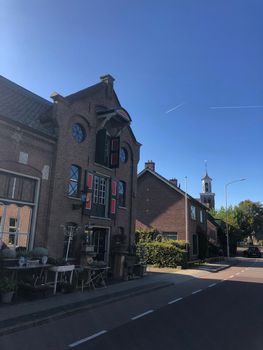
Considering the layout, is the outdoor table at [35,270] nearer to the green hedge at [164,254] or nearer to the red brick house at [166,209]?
the green hedge at [164,254]

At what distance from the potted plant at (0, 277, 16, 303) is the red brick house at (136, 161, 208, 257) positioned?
23.9 meters

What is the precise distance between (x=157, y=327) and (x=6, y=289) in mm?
4799

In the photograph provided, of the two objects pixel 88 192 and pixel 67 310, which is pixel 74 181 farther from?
pixel 67 310

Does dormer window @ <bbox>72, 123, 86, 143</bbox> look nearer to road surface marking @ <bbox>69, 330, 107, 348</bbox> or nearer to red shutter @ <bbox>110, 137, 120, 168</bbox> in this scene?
red shutter @ <bbox>110, 137, 120, 168</bbox>

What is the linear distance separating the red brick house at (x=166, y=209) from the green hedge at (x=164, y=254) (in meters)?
7.27

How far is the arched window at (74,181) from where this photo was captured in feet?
52.6

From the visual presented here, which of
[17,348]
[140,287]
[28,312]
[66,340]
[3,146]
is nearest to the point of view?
[17,348]

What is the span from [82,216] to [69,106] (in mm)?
5300

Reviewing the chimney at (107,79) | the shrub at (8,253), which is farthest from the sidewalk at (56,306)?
Answer: the chimney at (107,79)

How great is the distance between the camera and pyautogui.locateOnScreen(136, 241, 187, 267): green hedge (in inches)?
990

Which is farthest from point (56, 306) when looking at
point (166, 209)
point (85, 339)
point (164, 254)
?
point (166, 209)

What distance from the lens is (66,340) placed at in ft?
22.8

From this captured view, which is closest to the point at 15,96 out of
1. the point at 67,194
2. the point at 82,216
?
the point at 67,194

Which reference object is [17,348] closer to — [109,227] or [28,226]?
[28,226]
